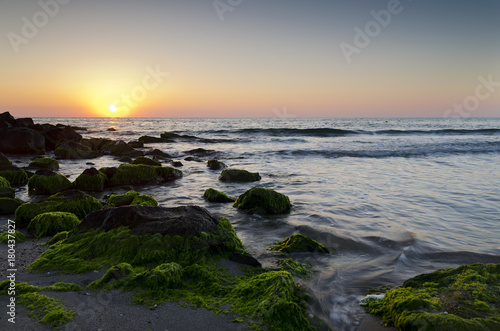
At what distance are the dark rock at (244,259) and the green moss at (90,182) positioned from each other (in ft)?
22.8

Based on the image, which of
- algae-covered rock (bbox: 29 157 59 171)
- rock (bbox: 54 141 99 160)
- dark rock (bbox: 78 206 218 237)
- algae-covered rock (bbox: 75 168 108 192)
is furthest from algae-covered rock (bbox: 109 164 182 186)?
rock (bbox: 54 141 99 160)

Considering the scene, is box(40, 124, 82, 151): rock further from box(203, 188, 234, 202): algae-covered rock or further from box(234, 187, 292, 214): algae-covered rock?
box(234, 187, 292, 214): algae-covered rock

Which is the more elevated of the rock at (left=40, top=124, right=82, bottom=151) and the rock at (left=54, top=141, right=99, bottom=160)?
the rock at (left=40, top=124, right=82, bottom=151)

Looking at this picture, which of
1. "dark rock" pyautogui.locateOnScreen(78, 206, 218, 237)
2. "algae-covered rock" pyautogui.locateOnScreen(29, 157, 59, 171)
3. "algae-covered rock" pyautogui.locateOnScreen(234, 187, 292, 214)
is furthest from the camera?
"algae-covered rock" pyautogui.locateOnScreen(29, 157, 59, 171)

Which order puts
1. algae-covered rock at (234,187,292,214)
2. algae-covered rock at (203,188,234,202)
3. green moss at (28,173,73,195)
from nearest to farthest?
1. algae-covered rock at (234,187,292,214)
2. algae-covered rock at (203,188,234,202)
3. green moss at (28,173,73,195)

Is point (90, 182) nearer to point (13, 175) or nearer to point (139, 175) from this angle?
point (139, 175)

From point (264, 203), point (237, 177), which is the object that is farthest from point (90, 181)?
point (264, 203)

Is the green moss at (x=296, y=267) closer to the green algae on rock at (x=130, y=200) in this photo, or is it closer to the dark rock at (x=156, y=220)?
the dark rock at (x=156, y=220)

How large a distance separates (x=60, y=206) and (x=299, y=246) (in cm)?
492

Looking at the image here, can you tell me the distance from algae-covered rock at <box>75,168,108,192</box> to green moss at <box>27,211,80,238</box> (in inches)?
163

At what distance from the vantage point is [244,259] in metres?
4.21

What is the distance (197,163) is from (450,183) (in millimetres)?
10924

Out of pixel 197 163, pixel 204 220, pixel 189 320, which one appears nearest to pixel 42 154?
pixel 197 163

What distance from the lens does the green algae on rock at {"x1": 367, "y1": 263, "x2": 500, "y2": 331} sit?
2.61m
